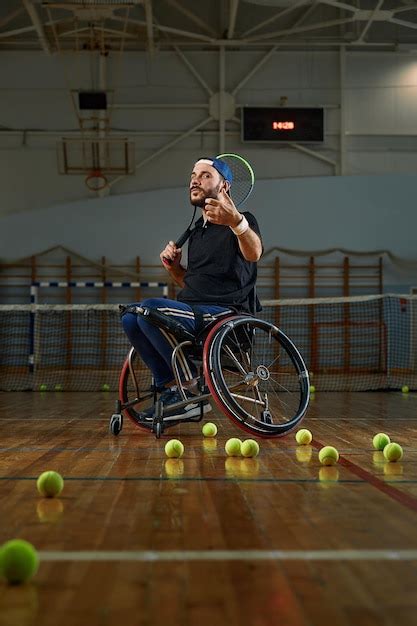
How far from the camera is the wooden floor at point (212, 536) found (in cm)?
149

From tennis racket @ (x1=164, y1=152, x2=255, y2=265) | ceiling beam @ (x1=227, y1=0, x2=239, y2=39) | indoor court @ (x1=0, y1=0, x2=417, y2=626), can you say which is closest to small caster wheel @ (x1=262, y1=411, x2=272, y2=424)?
Answer: tennis racket @ (x1=164, y1=152, x2=255, y2=265)

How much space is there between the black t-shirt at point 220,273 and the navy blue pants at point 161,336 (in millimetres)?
166

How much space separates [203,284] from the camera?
471cm

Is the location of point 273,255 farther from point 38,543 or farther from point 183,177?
point 38,543

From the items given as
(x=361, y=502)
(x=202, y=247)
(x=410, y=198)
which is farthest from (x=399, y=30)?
(x=361, y=502)

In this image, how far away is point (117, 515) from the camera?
236cm

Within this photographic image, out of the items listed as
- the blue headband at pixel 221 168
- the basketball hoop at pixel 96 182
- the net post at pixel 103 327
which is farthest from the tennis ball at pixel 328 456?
the basketball hoop at pixel 96 182

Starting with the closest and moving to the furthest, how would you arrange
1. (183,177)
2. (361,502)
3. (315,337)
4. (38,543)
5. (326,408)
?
(38,543) < (361,502) < (326,408) < (315,337) < (183,177)

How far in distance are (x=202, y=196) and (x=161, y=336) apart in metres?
0.96

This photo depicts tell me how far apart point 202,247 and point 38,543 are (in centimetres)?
301

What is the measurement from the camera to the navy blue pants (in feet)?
14.2

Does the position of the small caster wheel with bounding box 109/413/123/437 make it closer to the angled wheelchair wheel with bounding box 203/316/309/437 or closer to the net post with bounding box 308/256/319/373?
the angled wheelchair wheel with bounding box 203/316/309/437

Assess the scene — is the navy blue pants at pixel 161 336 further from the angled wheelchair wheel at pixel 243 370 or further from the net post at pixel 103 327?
the net post at pixel 103 327

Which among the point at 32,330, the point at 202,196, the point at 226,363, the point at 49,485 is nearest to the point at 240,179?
the point at 202,196
